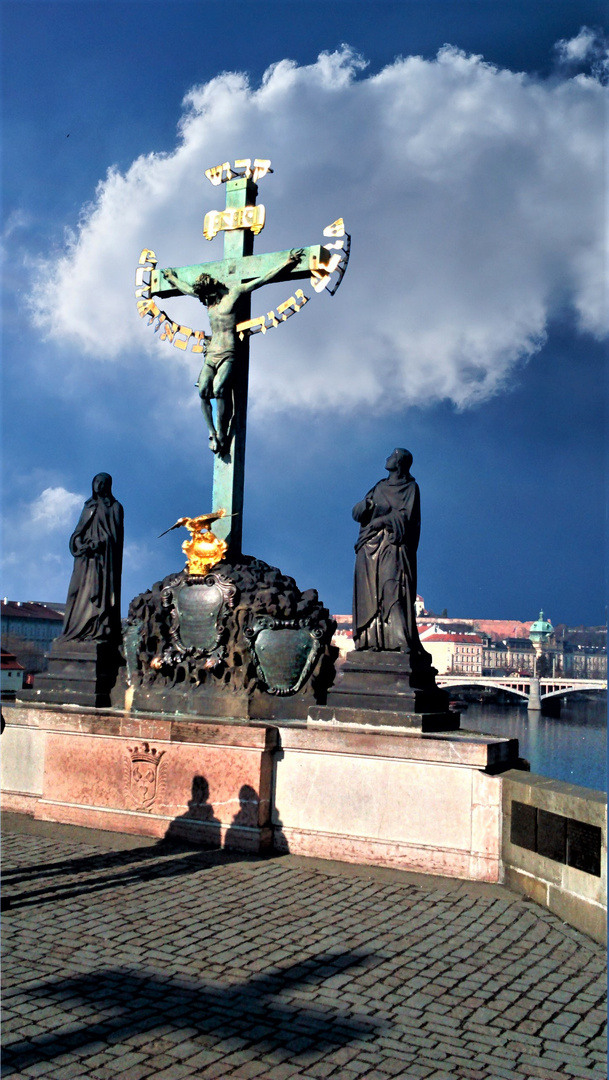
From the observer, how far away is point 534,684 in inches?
1718

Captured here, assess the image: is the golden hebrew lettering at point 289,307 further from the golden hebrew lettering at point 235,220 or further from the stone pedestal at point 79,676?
the stone pedestal at point 79,676

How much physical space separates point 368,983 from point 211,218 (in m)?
9.49

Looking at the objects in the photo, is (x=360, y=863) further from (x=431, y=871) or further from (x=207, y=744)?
(x=207, y=744)

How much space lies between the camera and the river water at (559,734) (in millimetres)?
23781

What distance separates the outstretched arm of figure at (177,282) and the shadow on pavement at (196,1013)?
337 inches

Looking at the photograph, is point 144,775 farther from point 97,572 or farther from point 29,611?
point 29,611

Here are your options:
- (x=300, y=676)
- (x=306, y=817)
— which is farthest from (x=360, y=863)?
(x=300, y=676)

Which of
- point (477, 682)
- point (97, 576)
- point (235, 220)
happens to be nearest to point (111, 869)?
point (97, 576)

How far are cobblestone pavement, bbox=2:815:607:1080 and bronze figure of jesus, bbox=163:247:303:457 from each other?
17.7 feet

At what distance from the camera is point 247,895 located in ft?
21.7

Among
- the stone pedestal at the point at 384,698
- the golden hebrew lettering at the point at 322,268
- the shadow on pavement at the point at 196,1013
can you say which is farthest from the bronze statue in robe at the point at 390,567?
the shadow on pavement at the point at 196,1013

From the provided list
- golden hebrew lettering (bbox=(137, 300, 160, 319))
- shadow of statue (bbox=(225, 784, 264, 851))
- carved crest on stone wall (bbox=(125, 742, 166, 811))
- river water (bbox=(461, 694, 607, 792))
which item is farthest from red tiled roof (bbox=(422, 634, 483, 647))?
shadow of statue (bbox=(225, 784, 264, 851))

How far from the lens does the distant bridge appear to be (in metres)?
38.6

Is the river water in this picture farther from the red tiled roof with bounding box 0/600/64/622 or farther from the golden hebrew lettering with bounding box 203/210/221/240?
the red tiled roof with bounding box 0/600/64/622
